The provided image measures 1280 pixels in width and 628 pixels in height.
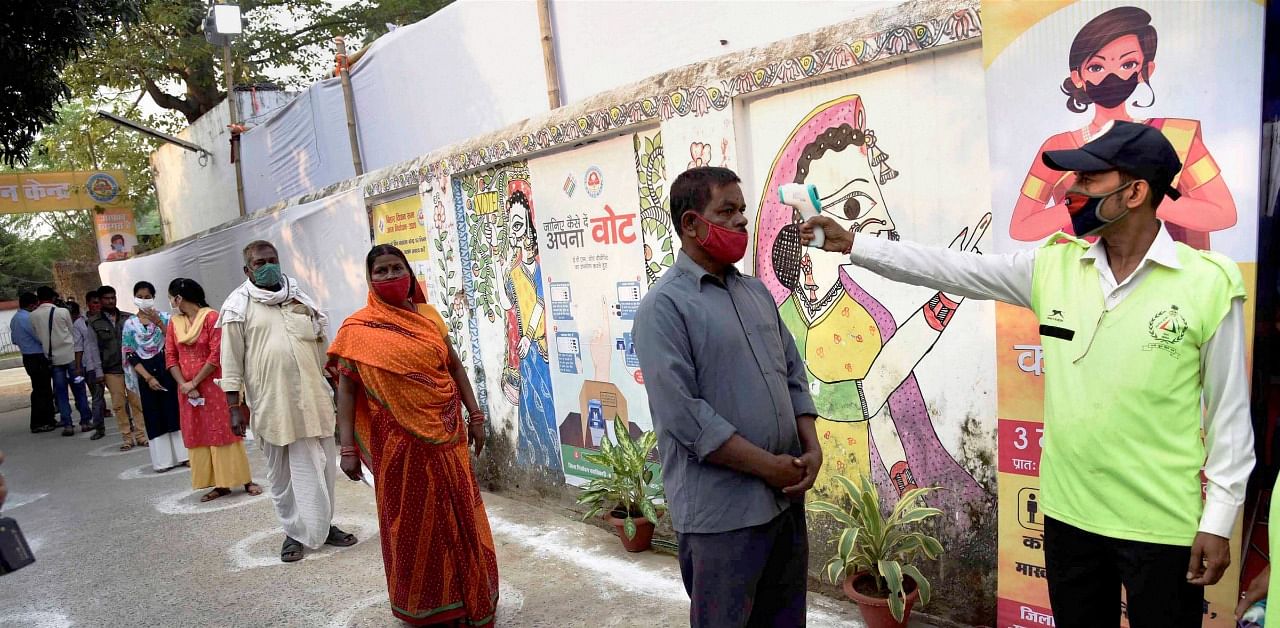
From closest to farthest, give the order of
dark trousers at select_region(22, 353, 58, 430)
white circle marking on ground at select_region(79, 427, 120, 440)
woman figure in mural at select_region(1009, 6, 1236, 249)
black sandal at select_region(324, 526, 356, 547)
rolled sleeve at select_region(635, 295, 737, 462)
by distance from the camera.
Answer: rolled sleeve at select_region(635, 295, 737, 462) → woman figure in mural at select_region(1009, 6, 1236, 249) → black sandal at select_region(324, 526, 356, 547) → white circle marking on ground at select_region(79, 427, 120, 440) → dark trousers at select_region(22, 353, 58, 430)

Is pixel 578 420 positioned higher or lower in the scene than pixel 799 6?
lower

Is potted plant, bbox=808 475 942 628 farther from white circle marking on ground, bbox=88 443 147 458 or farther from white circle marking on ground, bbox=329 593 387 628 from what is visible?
white circle marking on ground, bbox=88 443 147 458

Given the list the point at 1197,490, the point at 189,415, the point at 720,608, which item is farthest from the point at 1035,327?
the point at 189,415

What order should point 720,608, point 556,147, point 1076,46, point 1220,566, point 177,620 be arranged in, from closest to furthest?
point 1220,566 → point 720,608 → point 1076,46 → point 177,620 → point 556,147

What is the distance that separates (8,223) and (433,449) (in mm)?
47973

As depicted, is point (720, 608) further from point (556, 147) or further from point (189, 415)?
point (189, 415)

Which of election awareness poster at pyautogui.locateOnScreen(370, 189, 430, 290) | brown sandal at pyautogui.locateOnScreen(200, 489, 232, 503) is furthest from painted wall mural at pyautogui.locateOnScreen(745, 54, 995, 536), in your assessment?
brown sandal at pyautogui.locateOnScreen(200, 489, 232, 503)

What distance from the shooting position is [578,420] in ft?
16.5

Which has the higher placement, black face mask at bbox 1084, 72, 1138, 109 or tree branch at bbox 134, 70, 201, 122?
tree branch at bbox 134, 70, 201, 122

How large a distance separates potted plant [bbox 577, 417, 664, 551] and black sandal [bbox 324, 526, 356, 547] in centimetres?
155

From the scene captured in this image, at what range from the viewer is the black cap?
1809 mm

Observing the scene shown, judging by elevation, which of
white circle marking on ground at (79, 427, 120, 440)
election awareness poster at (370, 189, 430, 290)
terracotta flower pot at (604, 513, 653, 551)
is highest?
election awareness poster at (370, 189, 430, 290)

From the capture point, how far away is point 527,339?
534 cm

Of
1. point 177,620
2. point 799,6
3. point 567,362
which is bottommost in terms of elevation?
point 177,620
